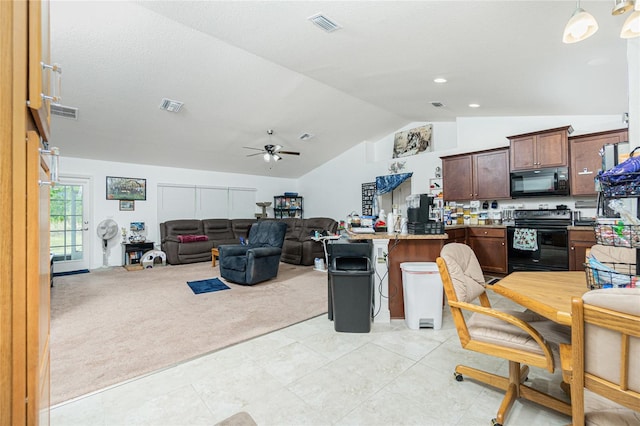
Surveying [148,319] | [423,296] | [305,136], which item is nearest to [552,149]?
[423,296]

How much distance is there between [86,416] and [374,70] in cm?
402

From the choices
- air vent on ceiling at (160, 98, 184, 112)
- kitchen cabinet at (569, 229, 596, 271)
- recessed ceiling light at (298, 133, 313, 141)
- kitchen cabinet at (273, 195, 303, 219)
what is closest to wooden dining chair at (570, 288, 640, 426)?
kitchen cabinet at (569, 229, 596, 271)

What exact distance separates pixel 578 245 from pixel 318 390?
3893 millimetres

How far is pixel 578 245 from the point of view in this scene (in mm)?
3695

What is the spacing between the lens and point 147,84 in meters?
3.83

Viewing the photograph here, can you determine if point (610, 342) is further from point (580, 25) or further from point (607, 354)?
point (580, 25)

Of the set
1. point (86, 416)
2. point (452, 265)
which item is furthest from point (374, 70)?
point (86, 416)

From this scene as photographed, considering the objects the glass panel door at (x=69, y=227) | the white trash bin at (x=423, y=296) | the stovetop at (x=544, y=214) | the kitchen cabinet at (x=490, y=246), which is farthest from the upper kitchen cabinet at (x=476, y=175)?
the glass panel door at (x=69, y=227)

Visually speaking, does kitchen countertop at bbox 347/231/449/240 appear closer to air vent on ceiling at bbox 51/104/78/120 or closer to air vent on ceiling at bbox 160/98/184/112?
air vent on ceiling at bbox 160/98/184/112

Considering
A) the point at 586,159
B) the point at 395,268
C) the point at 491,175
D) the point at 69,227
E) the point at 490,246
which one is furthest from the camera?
the point at 69,227

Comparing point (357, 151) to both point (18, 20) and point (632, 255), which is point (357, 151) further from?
point (18, 20)

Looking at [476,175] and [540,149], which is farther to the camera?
[476,175]

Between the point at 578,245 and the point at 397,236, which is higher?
the point at 397,236

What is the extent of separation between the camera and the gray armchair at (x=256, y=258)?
434cm
